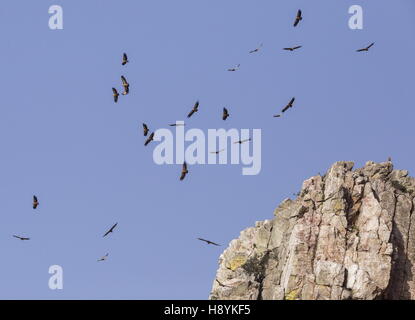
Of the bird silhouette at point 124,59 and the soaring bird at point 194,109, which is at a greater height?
the bird silhouette at point 124,59

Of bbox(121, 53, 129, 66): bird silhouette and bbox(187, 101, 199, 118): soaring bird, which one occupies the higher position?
bbox(121, 53, 129, 66): bird silhouette

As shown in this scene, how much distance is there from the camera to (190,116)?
162 metres

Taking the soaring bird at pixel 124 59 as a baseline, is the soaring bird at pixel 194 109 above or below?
below

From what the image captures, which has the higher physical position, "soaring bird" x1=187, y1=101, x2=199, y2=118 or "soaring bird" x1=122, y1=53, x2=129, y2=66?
"soaring bird" x1=122, y1=53, x2=129, y2=66
